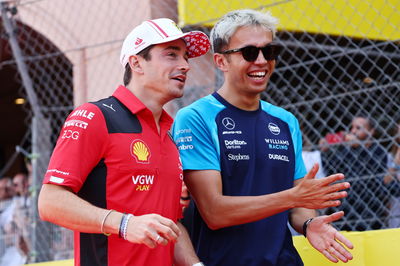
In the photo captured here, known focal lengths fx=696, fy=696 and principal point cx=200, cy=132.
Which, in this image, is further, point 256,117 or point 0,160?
point 0,160

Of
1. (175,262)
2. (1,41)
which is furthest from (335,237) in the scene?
(1,41)

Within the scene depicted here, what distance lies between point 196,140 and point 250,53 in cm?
55

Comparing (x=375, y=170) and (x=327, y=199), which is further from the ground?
(x=327, y=199)

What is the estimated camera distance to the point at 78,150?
2.80 metres

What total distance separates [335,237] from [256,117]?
743 mm

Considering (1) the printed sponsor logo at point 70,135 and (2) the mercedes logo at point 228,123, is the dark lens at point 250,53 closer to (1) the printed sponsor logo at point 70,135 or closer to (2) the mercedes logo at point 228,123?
(2) the mercedes logo at point 228,123

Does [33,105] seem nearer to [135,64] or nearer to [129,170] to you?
[135,64]

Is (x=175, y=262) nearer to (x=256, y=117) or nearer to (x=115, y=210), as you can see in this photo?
(x=115, y=210)

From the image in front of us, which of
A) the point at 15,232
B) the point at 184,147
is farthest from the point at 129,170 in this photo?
the point at 15,232

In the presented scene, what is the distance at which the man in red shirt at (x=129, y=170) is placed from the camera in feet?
8.78

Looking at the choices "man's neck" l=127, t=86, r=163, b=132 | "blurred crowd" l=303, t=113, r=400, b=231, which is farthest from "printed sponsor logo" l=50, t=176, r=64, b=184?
"blurred crowd" l=303, t=113, r=400, b=231

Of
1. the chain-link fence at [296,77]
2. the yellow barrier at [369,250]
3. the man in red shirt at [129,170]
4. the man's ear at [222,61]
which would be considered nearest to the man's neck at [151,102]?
the man in red shirt at [129,170]

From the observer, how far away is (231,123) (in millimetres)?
3494

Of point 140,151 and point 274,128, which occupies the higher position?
point 140,151
